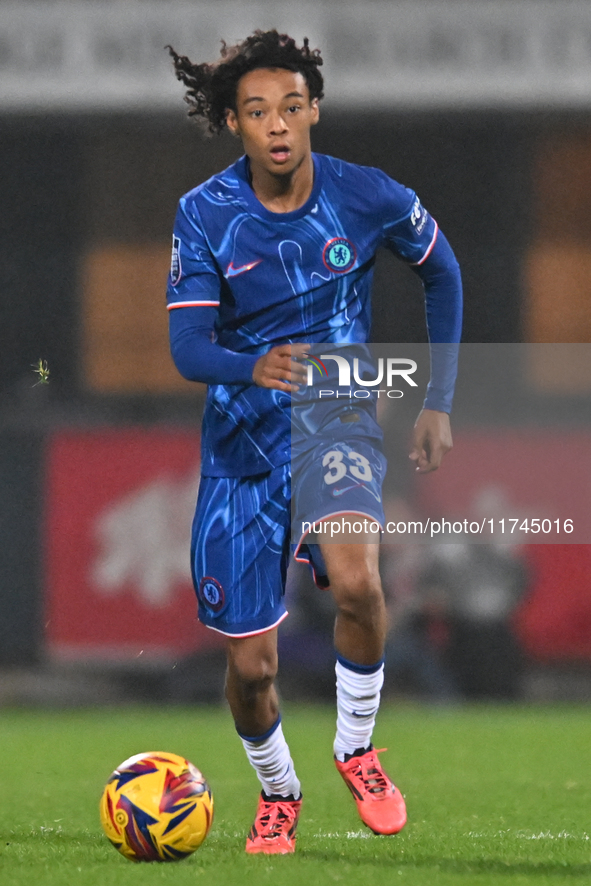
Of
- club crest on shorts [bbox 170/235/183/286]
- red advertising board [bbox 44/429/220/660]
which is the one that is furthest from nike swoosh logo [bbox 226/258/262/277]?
red advertising board [bbox 44/429/220/660]

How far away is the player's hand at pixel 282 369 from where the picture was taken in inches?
147

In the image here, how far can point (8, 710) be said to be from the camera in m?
9.44

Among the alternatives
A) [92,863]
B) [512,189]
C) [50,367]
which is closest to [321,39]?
[512,189]

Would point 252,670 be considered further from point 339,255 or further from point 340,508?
point 339,255

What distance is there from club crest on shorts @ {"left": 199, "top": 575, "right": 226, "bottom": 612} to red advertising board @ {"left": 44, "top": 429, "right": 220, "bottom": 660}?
17.8 ft

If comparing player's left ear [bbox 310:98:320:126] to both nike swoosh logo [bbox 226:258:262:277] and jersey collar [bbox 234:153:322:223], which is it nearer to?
jersey collar [bbox 234:153:322:223]

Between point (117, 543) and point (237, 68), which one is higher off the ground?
point (237, 68)

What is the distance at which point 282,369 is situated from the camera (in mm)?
3760

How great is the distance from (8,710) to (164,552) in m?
1.39

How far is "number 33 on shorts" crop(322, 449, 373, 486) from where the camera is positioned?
13.4 feet

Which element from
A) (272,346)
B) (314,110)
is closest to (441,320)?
(272,346)

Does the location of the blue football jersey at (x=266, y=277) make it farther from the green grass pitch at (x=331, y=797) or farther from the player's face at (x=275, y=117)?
the green grass pitch at (x=331, y=797)

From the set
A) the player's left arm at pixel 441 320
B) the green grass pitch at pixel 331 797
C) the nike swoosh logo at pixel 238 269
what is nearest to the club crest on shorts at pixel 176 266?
the nike swoosh logo at pixel 238 269

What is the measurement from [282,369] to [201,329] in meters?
0.43
